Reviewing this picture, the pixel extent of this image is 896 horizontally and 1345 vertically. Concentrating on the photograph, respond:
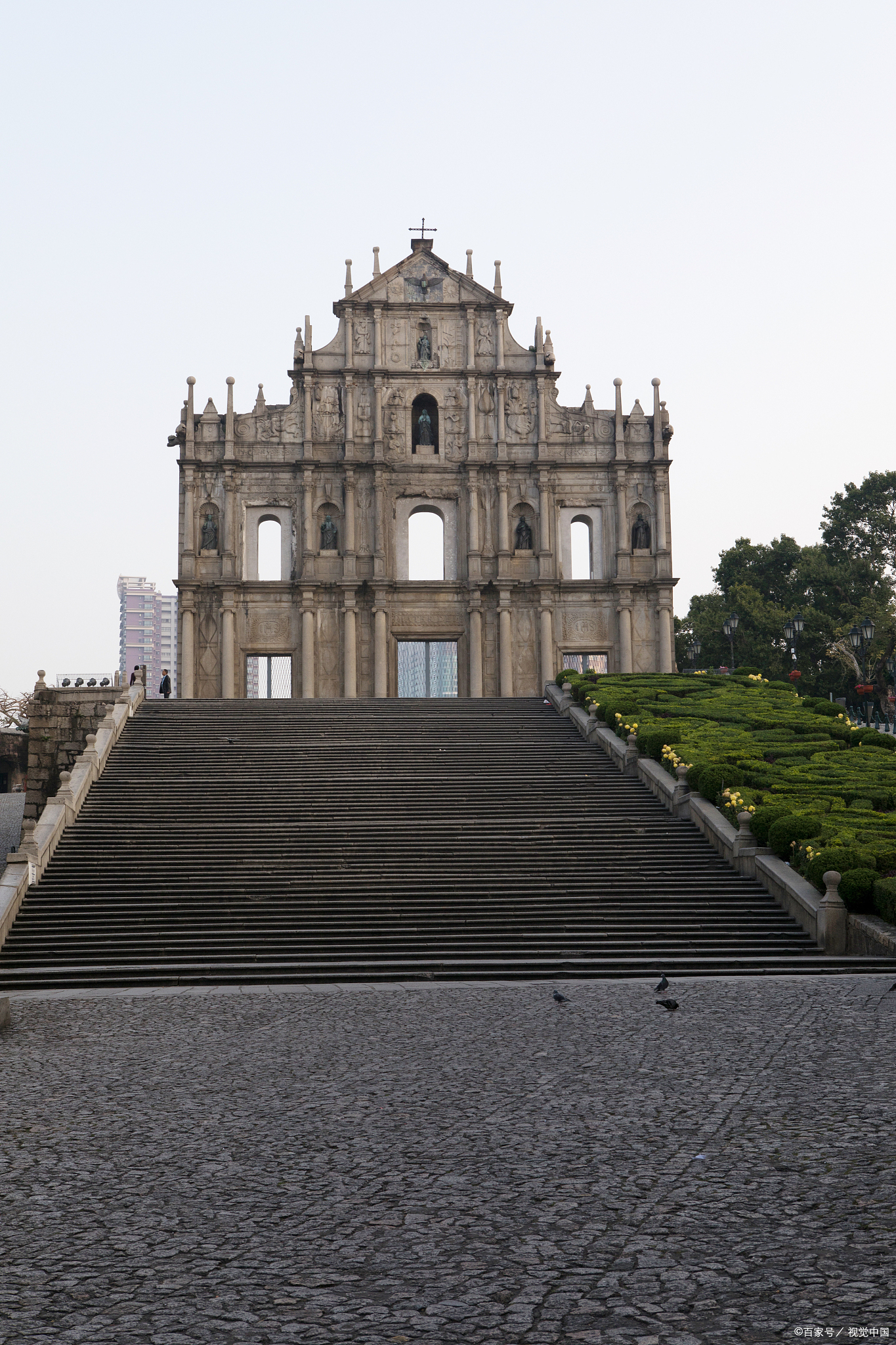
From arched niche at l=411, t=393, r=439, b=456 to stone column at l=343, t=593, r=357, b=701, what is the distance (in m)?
7.10

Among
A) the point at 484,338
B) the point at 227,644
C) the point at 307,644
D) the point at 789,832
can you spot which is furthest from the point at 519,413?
the point at 789,832

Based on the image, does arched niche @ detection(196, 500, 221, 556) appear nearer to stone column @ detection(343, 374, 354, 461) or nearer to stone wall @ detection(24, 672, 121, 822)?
stone column @ detection(343, 374, 354, 461)

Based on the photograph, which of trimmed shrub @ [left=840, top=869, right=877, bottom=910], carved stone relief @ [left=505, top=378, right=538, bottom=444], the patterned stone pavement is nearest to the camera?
the patterned stone pavement

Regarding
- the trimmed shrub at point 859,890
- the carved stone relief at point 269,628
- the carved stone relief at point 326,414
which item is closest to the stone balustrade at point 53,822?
the trimmed shrub at point 859,890

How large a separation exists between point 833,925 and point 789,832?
3.33 m

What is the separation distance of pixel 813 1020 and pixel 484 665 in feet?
118

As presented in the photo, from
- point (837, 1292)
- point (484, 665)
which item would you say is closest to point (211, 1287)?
point (837, 1292)

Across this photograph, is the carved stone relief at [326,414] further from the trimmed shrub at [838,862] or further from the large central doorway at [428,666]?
the trimmed shrub at [838,862]

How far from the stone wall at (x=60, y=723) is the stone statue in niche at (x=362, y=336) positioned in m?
19.7

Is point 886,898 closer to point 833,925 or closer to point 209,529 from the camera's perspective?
point 833,925

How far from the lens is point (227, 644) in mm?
48938

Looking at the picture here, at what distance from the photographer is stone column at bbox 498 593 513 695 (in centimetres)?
4928

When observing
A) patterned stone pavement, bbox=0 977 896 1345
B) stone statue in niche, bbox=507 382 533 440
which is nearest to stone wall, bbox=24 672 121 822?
stone statue in niche, bbox=507 382 533 440

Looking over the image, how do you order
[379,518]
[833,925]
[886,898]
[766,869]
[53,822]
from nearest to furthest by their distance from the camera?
[886,898]
[833,925]
[766,869]
[53,822]
[379,518]
